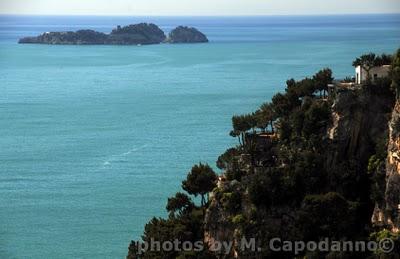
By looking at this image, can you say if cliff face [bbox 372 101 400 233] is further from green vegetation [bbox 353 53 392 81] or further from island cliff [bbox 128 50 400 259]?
green vegetation [bbox 353 53 392 81]

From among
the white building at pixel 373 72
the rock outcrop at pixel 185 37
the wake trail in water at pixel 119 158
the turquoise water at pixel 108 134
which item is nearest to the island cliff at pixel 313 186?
the white building at pixel 373 72

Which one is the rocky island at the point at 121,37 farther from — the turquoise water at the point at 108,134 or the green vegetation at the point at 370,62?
the green vegetation at the point at 370,62

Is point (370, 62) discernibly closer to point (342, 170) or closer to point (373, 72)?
point (373, 72)

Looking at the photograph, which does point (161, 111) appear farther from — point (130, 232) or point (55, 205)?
point (130, 232)

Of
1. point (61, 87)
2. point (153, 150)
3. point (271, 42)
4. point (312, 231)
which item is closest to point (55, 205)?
point (153, 150)

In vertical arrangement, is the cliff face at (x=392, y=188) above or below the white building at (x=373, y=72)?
below

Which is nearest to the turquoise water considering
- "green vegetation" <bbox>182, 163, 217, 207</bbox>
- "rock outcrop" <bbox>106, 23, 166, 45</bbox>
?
"green vegetation" <bbox>182, 163, 217, 207</bbox>
